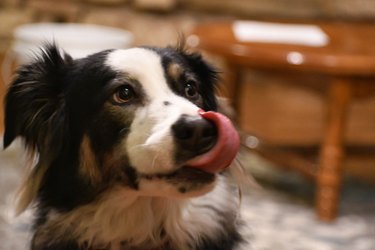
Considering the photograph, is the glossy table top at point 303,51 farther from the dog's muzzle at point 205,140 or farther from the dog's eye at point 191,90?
the dog's muzzle at point 205,140

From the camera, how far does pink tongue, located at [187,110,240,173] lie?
1.16m

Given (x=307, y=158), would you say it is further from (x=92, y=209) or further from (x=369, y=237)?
(x=92, y=209)

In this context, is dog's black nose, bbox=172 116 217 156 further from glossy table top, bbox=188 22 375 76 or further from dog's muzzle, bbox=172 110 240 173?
glossy table top, bbox=188 22 375 76

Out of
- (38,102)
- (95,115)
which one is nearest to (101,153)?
(95,115)

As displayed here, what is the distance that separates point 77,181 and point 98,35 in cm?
158

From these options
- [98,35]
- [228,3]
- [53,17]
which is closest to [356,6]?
[228,3]

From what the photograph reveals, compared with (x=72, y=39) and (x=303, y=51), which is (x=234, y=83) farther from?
(x=72, y=39)

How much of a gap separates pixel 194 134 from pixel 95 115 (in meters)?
0.29

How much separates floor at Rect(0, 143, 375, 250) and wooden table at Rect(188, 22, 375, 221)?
0.10 m

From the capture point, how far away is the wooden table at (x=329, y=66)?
7.17ft

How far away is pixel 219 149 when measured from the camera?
1166 millimetres

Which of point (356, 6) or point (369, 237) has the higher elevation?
point (356, 6)

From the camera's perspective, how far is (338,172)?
232 centimetres

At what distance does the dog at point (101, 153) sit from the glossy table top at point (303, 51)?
2.91ft
